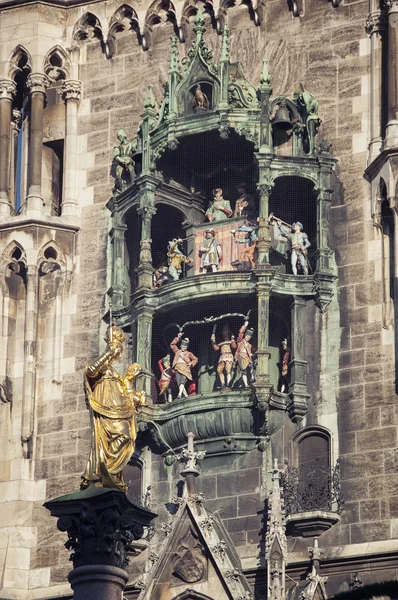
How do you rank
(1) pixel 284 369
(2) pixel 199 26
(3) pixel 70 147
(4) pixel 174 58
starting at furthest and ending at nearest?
(3) pixel 70 147
(2) pixel 199 26
(4) pixel 174 58
(1) pixel 284 369

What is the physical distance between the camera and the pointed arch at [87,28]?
3384 cm

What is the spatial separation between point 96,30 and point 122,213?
324 centimetres

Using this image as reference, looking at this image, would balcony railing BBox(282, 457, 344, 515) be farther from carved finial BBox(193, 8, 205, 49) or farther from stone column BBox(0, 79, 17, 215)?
carved finial BBox(193, 8, 205, 49)

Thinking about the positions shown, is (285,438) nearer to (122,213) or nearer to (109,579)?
(122,213)

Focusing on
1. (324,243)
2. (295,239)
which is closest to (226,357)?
(295,239)

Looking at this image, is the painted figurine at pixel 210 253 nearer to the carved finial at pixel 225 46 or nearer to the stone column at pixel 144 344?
the stone column at pixel 144 344

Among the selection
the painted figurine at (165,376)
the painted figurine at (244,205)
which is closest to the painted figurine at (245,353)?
the painted figurine at (165,376)

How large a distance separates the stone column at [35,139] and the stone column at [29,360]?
1.02m

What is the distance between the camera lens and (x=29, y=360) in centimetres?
3212

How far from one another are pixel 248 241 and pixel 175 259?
1.07 metres

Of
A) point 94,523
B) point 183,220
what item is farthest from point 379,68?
point 94,523

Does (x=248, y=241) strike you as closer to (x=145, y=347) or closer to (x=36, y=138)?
(x=145, y=347)

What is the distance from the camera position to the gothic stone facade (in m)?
29.7

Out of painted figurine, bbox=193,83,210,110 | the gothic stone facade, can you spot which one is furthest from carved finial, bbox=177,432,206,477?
painted figurine, bbox=193,83,210,110
